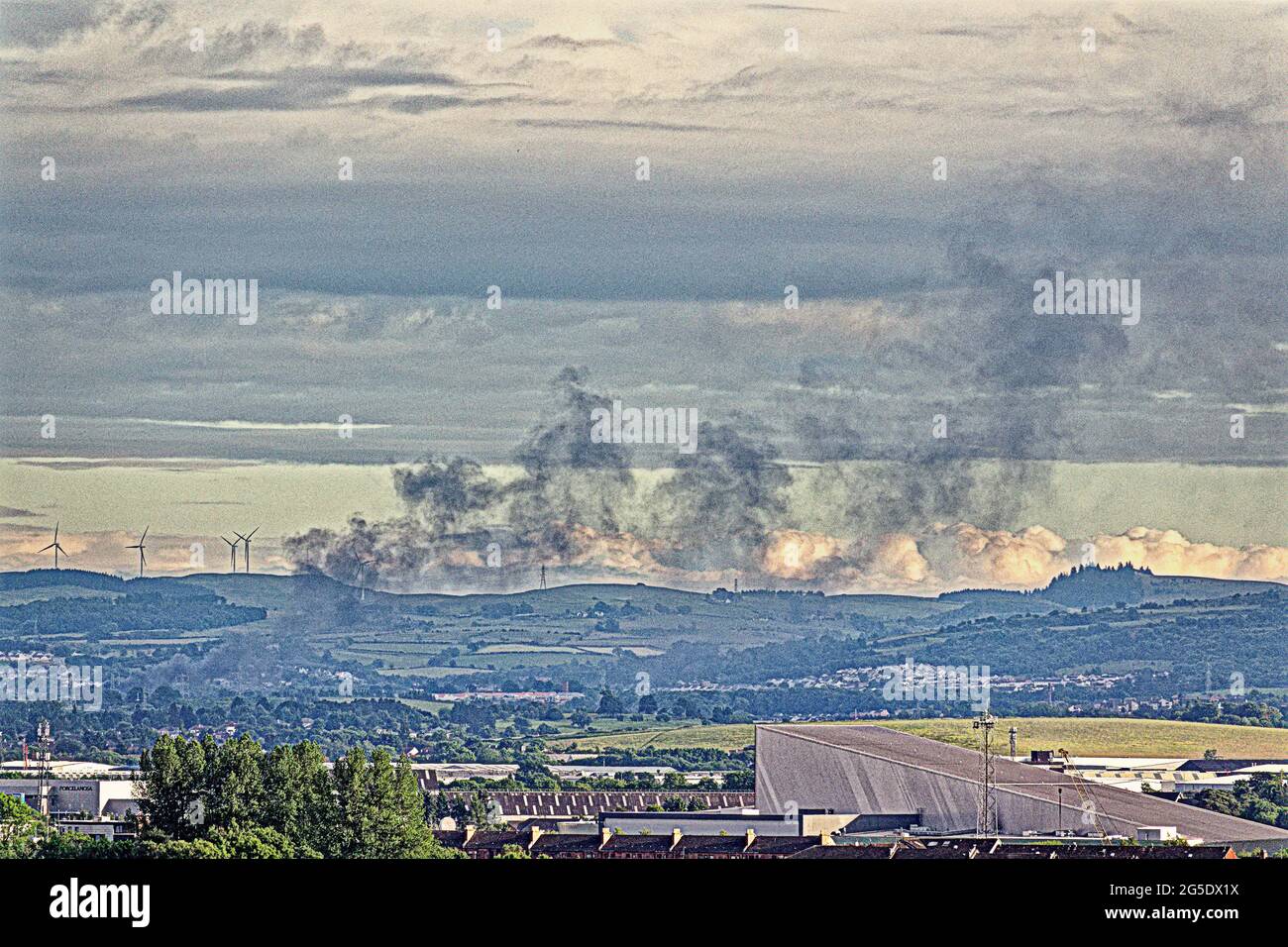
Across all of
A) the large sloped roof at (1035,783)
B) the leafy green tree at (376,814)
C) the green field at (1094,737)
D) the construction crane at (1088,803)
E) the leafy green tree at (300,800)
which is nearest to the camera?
the leafy green tree at (376,814)

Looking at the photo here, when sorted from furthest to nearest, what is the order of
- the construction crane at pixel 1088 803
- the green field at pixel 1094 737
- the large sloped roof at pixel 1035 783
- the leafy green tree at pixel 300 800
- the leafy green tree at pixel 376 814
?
1. the green field at pixel 1094 737
2. the large sloped roof at pixel 1035 783
3. the construction crane at pixel 1088 803
4. the leafy green tree at pixel 300 800
5. the leafy green tree at pixel 376 814

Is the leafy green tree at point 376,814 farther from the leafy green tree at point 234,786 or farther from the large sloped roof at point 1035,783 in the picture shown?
the large sloped roof at point 1035,783

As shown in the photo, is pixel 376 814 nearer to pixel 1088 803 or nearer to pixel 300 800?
pixel 300 800

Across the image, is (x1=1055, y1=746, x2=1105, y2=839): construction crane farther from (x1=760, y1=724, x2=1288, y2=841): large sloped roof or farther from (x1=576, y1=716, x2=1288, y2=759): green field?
(x1=576, y1=716, x2=1288, y2=759): green field

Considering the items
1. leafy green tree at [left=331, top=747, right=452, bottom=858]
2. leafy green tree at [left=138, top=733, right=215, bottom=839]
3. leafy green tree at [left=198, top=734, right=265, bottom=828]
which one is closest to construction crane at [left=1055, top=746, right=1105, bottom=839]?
leafy green tree at [left=331, top=747, right=452, bottom=858]

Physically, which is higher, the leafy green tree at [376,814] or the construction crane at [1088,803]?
the leafy green tree at [376,814]

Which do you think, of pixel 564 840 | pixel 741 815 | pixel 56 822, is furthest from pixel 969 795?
pixel 56 822

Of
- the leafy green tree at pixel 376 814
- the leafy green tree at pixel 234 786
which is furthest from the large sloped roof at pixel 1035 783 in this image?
the leafy green tree at pixel 234 786
